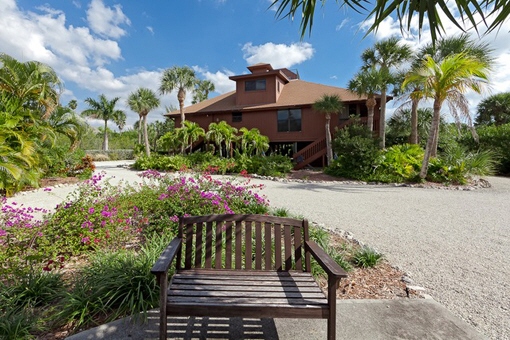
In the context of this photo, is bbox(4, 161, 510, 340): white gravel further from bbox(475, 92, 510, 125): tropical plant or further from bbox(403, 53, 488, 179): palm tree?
bbox(475, 92, 510, 125): tropical plant


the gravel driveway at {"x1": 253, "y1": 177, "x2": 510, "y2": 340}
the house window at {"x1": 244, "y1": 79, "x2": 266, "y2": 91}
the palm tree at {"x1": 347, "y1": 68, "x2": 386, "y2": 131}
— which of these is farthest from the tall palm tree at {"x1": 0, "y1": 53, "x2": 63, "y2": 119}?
the palm tree at {"x1": 347, "y1": 68, "x2": 386, "y2": 131}

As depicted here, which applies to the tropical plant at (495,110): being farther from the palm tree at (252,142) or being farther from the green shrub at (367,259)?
the green shrub at (367,259)

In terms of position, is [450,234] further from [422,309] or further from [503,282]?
[422,309]

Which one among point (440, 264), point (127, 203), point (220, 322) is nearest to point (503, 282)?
point (440, 264)

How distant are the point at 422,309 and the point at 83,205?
15.4 ft

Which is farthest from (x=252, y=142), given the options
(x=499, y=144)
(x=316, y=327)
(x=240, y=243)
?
(x=316, y=327)

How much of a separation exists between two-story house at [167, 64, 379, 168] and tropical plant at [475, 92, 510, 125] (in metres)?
15.9

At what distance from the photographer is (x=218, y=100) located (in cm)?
2489

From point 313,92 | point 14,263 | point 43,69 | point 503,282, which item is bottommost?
point 503,282

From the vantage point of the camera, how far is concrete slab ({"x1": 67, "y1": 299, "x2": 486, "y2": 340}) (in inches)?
86.4

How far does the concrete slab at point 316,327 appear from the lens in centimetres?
220

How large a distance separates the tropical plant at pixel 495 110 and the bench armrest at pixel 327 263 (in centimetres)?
3230

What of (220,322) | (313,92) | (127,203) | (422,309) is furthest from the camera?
(313,92)

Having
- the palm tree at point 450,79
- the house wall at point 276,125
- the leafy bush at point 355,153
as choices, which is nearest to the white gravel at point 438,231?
the leafy bush at point 355,153
